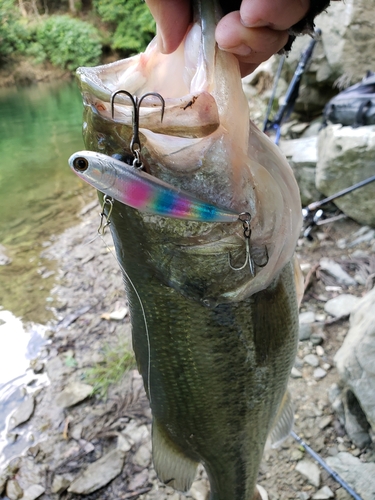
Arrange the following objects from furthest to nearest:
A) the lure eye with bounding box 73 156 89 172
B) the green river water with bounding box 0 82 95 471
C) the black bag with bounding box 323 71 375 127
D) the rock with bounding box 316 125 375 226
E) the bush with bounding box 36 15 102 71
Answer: the bush with bounding box 36 15 102 71 → the black bag with bounding box 323 71 375 127 → the rock with bounding box 316 125 375 226 → the green river water with bounding box 0 82 95 471 → the lure eye with bounding box 73 156 89 172

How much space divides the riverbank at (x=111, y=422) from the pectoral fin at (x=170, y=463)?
0.94 metres

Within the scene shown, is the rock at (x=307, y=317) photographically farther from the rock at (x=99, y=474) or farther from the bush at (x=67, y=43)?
the bush at (x=67, y=43)

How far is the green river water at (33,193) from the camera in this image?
5.60 metres

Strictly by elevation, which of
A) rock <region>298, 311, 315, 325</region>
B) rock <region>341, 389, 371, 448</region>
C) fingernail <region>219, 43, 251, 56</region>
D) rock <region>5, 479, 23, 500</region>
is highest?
fingernail <region>219, 43, 251, 56</region>

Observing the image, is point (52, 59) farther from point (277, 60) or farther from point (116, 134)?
point (116, 134)

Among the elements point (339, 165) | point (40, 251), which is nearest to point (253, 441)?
point (339, 165)

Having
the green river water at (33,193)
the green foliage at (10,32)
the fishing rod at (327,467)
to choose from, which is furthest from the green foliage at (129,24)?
the fishing rod at (327,467)

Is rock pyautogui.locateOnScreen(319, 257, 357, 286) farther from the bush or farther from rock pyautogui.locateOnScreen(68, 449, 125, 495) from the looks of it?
the bush

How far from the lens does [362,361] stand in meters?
2.50

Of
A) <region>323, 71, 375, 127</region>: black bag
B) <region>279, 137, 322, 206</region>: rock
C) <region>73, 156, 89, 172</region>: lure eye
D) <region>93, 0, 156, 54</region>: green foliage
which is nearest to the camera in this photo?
<region>73, 156, 89, 172</region>: lure eye

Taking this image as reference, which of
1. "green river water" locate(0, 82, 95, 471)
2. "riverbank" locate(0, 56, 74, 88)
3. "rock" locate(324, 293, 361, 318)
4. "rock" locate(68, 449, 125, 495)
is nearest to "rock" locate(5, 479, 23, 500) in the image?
"green river water" locate(0, 82, 95, 471)

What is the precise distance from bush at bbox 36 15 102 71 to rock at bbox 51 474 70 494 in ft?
99.4

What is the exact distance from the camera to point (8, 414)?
3.71 meters

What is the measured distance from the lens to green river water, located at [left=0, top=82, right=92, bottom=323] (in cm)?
560
